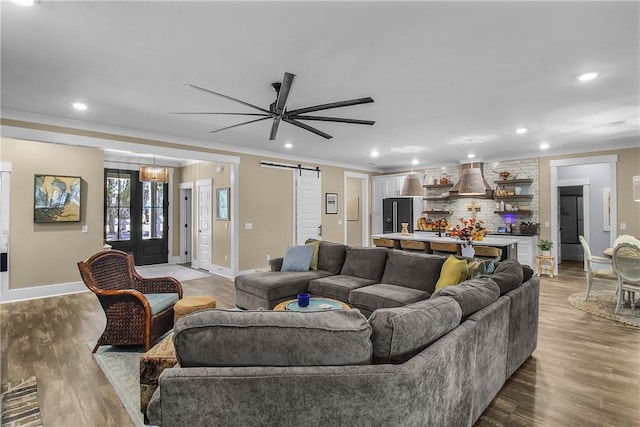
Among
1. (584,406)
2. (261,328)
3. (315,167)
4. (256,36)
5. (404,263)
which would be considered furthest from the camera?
(315,167)

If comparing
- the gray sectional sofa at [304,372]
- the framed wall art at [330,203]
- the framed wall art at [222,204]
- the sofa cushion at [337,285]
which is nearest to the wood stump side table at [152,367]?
the gray sectional sofa at [304,372]

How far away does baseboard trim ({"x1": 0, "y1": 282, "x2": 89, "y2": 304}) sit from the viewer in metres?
5.03

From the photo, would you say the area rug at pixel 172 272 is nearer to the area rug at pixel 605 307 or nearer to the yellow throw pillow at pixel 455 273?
the yellow throw pillow at pixel 455 273

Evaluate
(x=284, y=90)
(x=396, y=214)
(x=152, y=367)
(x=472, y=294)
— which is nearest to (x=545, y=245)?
(x=396, y=214)

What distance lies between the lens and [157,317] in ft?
10.8

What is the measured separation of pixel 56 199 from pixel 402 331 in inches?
247

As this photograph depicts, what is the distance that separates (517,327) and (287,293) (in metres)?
2.56

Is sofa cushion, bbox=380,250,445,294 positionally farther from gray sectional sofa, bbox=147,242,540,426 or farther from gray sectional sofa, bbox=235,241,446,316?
gray sectional sofa, bbox=147,242,540,426

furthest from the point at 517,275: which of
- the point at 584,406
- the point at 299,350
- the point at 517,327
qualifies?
the point at 299,350

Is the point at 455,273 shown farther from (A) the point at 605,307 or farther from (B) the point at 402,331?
(A) the point at 605,307

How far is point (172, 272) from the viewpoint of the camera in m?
7.47

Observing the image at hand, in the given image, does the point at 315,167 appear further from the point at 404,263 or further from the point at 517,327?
the point at 517,327

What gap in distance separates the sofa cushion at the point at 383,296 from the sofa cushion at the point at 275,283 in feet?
2.72

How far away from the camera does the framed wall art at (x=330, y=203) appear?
873cm
